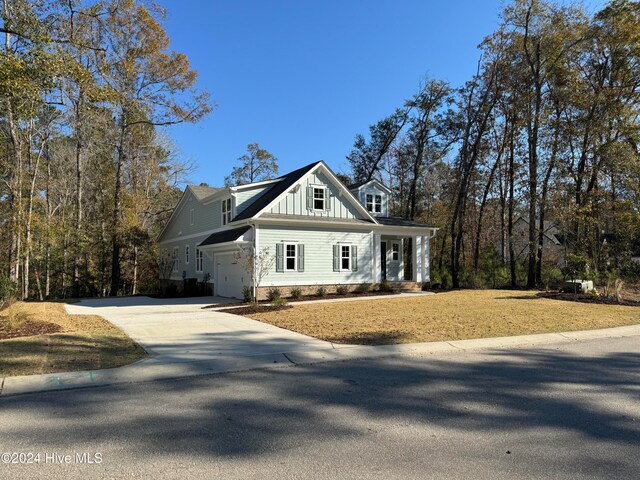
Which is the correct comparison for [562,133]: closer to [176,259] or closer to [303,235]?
[303,235]

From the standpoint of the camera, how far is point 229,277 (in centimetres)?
2133

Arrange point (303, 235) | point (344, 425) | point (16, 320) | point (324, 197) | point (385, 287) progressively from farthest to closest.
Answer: point (385, 287) → point (324, 197) → point (303, 235) → point (16, 320) → point (344, 425)

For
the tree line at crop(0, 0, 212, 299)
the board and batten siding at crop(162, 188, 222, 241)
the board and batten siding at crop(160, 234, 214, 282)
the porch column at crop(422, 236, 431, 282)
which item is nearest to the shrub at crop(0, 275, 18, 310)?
the tree line at crop(0, 0, 212, 299)

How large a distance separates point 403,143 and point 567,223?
17.8 meters

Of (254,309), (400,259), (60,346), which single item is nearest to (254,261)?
(254,309)

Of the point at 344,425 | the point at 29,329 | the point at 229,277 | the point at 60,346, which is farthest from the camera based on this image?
the point at 229,277

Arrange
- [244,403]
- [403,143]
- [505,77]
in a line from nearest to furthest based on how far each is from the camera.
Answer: [244,403]
[505,77]
[403,143]

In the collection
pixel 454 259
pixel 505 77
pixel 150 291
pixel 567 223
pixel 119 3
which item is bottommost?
pixel 150 291

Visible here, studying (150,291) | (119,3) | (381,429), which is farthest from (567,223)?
(150,291)

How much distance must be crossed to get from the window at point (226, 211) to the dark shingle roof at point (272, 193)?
1086 mm

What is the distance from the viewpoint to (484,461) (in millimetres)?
3670

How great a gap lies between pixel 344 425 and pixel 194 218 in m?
23.6

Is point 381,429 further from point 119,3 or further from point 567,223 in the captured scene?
point 567,223

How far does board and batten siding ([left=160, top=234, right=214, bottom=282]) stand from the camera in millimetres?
24094
